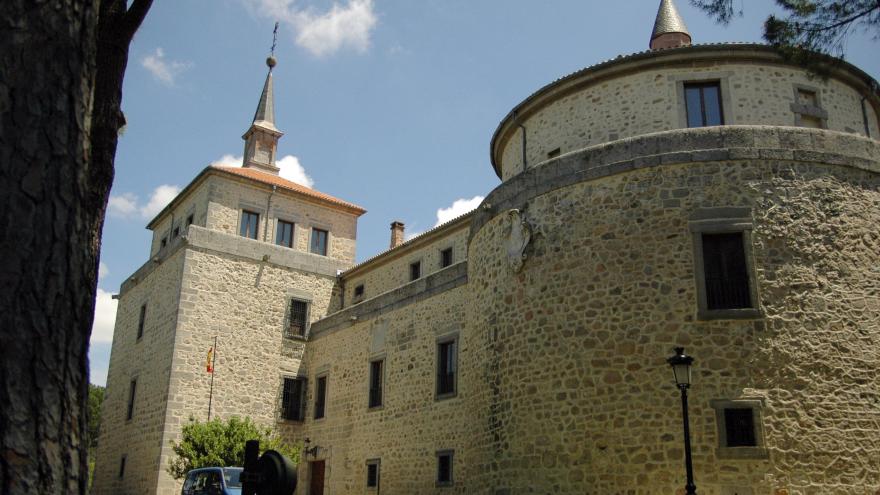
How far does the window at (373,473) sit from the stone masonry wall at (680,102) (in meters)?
10.8

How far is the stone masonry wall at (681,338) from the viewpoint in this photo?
12.3 m

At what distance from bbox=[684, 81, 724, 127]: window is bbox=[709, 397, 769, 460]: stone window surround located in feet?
19.8

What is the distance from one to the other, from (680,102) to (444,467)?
1048 cm

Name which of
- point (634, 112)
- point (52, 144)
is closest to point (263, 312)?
point (634, 112)

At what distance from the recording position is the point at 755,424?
40.3 ft

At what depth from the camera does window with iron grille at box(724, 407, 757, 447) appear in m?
12.3

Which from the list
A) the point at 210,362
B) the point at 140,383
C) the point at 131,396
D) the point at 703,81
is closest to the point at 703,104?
the point at 703,81

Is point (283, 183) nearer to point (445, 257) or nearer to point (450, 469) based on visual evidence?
point (445, 257)

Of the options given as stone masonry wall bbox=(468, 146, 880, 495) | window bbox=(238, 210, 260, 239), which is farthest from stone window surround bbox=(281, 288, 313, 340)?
stone masonry wall bbox=(468, 146, 880, 495)

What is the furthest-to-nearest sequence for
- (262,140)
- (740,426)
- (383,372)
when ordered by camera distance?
(262,140) → (383,372) → (740,426)

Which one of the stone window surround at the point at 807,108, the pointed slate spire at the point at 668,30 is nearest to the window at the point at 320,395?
the pointed slate spire at the point at 668,30

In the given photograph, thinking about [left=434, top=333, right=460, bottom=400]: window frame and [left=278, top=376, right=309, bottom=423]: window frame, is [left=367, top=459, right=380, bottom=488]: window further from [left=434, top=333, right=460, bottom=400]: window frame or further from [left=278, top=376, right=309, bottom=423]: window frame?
[left=278, top=376, right=309, bottom=423]: window frame

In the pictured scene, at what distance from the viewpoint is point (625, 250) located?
13945 mm

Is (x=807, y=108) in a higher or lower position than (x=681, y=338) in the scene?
higher
